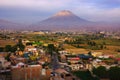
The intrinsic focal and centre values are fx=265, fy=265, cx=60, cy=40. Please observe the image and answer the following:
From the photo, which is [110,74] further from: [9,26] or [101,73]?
[9,26]

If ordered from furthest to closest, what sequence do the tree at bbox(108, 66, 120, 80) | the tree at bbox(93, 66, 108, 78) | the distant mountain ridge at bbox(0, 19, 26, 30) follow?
1. the distant mountain ridge at bbox(0, 19, 26, 30)
2. the tree at bbox(93, 66, 108, 78)
3. the tree at bbox(108, 66, 120, 80)

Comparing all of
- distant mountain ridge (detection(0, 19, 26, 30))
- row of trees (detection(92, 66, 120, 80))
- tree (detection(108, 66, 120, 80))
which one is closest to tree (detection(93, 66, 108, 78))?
row of trees (detection(92, 66, 120, 80))

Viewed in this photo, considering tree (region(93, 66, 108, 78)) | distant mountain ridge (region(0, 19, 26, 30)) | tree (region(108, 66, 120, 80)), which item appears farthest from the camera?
distant mountain ridge (region(0, 19, 26, 30))

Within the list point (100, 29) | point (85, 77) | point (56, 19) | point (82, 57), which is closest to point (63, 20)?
point (56, 19)

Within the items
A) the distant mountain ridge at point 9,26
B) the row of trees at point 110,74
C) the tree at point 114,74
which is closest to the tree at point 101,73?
the row of trees at point 110,74

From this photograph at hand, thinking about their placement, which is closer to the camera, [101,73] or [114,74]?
[114,74]

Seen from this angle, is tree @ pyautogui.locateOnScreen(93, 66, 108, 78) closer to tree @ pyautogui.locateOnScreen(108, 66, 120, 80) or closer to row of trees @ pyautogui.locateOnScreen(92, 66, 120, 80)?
row of trees @ pyautogui.locateOnScreen(92, 66, 120, 80)

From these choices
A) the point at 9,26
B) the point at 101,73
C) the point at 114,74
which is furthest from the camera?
the point at 9,26

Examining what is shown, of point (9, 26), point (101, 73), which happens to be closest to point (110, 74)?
point (101, 73)

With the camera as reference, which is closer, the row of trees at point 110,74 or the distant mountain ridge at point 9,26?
the row of trees at point 110,74

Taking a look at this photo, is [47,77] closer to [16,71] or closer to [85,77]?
[16,71]

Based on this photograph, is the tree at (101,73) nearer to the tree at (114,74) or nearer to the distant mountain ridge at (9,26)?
the tree at (114,74)
